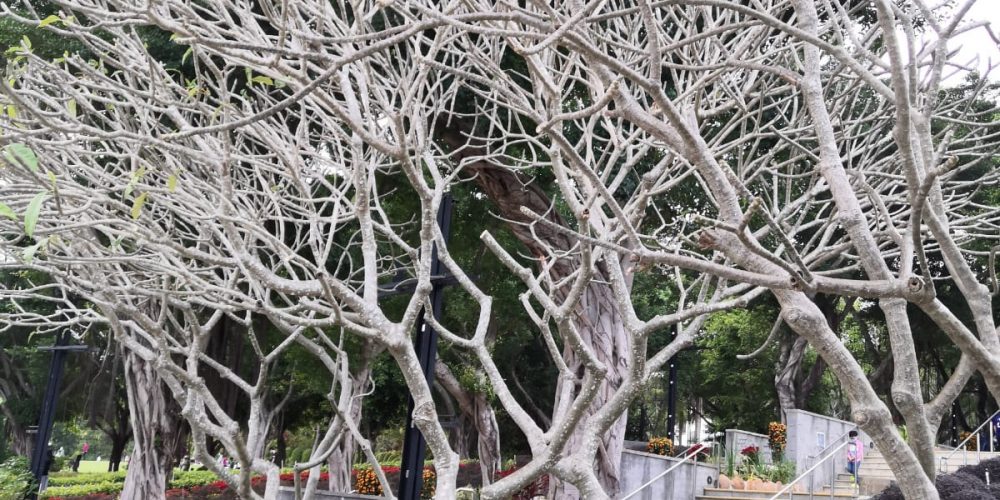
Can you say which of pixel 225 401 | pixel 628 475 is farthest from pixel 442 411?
pixel 628 475

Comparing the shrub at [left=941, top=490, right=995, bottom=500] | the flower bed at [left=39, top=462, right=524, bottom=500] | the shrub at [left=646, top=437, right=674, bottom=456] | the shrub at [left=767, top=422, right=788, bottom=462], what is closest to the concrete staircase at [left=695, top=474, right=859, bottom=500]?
the shrub at [left=646, top=437, right=674, bottom=456]

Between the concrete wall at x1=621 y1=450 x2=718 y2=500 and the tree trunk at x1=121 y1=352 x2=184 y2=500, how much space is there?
6742 mm

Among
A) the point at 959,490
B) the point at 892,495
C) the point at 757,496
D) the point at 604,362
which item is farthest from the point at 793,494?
the point at 604,362

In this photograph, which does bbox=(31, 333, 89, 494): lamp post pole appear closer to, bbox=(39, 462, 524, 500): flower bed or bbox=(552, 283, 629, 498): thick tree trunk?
bbox=(39, 462, 524, 500): flower bed

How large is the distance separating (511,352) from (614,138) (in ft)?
55.7

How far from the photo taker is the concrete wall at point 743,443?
52.2 ft

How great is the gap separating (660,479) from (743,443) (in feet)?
13.5

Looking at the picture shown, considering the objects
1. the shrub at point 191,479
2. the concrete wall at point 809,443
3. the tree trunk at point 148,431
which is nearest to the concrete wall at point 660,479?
the concrete wall at point 809,443

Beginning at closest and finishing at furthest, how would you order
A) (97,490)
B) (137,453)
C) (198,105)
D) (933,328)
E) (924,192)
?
(924,192), (198,105), (137,453), (933,328), (97,490)

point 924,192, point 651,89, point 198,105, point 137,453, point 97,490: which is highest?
point 198,105

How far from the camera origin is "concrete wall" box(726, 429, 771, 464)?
15.9m

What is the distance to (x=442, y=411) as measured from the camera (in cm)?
2322

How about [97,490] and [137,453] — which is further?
[97,490]

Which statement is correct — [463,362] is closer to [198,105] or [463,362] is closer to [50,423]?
[50,423]
